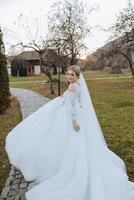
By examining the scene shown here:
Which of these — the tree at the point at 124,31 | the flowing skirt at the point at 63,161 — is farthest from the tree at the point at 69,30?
the flowing skirt at the point at 63,161

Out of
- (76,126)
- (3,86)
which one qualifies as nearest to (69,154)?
(76,126)

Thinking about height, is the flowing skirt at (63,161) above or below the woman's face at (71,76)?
below

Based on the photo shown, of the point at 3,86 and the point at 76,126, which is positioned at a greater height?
the point at 76,126

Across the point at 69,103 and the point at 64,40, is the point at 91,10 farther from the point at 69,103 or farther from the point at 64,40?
the point at 69,103

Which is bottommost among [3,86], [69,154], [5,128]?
[5,128]

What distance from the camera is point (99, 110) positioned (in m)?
15.6

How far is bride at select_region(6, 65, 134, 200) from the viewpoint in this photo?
5.29 metres

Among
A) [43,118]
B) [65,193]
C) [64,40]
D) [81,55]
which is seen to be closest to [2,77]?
[43,118]

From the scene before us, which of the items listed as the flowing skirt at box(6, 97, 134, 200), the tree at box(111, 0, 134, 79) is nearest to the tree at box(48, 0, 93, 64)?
the tree at box(111, 0, 134, 79)

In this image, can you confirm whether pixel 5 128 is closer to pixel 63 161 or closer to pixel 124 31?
pixel 63 161

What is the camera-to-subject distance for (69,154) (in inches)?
222

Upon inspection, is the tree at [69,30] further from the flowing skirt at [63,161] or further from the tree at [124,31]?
the flowing skirt at [63,161]

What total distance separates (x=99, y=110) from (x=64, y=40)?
50.0 ft

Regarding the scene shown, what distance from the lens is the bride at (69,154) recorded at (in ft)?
17.3
